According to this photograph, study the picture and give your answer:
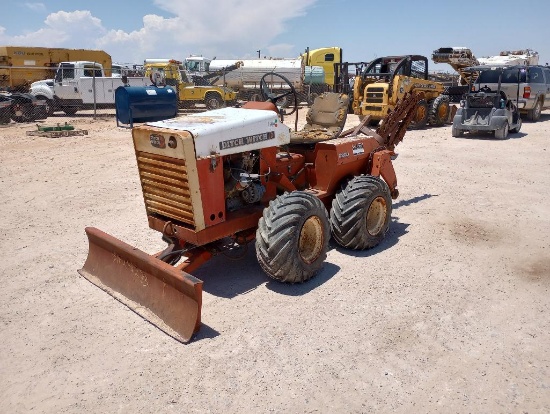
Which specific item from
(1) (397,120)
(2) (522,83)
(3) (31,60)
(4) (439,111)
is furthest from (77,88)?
(2) (522,83)

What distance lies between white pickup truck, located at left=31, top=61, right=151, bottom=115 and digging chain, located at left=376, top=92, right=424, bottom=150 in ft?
49.8

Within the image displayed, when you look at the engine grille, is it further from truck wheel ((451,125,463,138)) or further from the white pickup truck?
the white pickup truck

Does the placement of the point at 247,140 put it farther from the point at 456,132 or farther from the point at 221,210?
the point at 456,132

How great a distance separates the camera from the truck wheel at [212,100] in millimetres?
21781

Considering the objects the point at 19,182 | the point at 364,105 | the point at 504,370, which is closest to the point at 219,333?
the point at 504,370

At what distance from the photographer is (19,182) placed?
341 inches

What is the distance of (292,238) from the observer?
414cm

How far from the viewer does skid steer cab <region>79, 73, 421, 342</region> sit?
3908mm

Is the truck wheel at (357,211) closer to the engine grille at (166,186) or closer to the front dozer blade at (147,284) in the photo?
the engine grille at (166,186)

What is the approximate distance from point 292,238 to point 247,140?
102 cm

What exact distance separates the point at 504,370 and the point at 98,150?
10.9m

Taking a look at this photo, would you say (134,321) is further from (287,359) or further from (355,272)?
(355,272)

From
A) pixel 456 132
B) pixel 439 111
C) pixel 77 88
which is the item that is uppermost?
pixel 77 88

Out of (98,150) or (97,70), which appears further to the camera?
(97,70)
